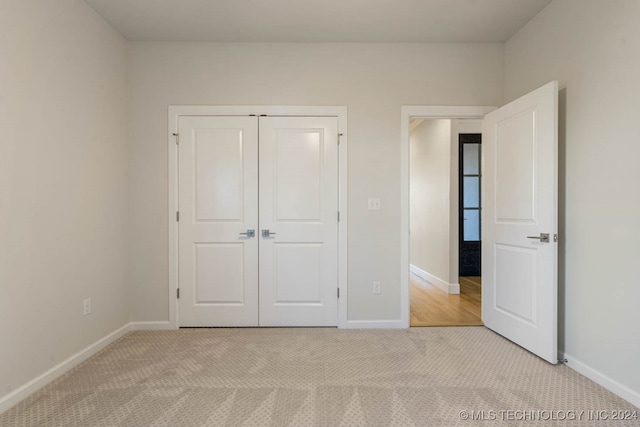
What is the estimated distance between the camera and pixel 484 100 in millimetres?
2980

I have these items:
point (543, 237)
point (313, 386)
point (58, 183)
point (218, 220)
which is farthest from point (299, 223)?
point (543, 237)

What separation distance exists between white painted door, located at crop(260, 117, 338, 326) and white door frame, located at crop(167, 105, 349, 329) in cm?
6

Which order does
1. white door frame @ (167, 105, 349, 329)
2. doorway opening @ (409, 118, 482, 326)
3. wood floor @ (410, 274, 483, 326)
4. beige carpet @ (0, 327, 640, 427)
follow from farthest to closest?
1. doorway opening @ (409, 118, 482, 326)
2. wood floor @ (410, 274, 483, 326)
3. white door frame @ (167, 105, 349, 329)
4. beige carpet @ (0, 327, 640, 427)

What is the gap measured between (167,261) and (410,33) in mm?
3123

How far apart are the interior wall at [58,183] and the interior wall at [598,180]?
363cm

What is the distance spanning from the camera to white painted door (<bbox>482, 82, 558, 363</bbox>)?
2.20 metres

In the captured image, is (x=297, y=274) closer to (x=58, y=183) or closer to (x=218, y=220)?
(x=218, y=220)

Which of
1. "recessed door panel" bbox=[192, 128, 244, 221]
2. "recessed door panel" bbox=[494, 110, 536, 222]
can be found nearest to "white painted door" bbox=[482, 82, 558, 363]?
"recessed door panel" bbox=[494, 110, 536, 222]

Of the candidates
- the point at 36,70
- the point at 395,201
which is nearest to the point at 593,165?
the point at 395,201

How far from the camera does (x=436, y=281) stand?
4598 millimetres

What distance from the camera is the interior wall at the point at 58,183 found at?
5.91 feet

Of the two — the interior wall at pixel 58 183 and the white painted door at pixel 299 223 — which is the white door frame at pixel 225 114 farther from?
the interior wall at pixel 58 183

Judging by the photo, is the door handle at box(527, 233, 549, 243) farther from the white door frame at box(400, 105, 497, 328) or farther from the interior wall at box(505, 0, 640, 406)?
the white door frame at box(400, 105, 497, 328)

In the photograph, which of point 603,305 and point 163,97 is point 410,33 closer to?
point 163,97
